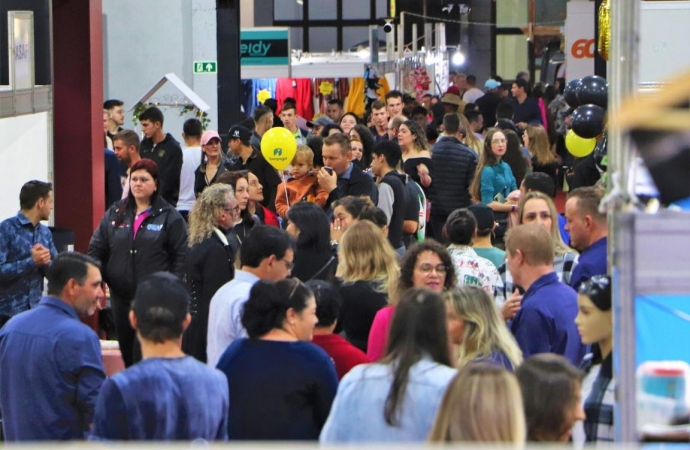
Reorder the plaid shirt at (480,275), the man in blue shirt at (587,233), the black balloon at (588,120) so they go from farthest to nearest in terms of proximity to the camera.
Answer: the black balloon at (588,120) → the plaid shirt at (480,275) → the man in blue shirt at (587,233)

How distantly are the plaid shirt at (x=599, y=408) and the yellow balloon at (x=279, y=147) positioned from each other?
508 centimetres

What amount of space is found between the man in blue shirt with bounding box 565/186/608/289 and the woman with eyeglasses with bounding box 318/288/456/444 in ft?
6.41

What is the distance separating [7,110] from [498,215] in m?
3.72

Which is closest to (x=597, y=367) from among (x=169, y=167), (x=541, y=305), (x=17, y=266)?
(x=541, y=305)

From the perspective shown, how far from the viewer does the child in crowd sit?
25.6 ft

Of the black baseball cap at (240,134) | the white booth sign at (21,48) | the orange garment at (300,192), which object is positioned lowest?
the orange garment at (300,192)

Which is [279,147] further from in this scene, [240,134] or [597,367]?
[597,367]

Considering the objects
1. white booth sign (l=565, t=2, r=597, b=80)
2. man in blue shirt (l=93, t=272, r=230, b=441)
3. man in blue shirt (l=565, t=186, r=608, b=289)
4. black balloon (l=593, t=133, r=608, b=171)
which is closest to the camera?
man in blue shirt (l=93, t=272, r=230, b=441)

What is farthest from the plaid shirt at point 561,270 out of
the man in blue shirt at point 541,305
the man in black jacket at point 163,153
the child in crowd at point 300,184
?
the man in black jacket at point 163,153

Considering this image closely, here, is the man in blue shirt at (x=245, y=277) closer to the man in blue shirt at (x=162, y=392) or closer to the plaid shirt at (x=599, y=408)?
the man in blue shirt at (x=162, y=392)

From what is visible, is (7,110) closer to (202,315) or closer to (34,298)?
(34,298)

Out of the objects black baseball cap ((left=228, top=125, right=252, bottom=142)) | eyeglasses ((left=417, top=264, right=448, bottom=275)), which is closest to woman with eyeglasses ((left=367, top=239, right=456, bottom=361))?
eyeglasses ((left=417, top=264, right=448, bottom=275))

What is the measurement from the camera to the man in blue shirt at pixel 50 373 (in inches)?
159

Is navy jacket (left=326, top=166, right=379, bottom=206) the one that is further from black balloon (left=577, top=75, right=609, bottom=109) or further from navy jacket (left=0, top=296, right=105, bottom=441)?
navy jacket (left=0, top=296, right=105, bottom=441)
